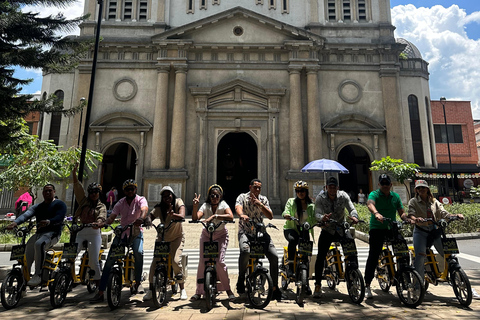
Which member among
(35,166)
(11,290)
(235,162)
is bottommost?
(11,290)

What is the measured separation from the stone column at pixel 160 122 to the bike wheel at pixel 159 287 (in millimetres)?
16678

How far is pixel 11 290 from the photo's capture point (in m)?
5.24

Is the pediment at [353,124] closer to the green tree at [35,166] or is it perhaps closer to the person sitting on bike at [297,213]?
the green tree at [35,166]

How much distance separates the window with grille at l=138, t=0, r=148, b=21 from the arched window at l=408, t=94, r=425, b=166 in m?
23.1

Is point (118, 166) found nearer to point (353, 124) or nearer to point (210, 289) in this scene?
point (353, 124)

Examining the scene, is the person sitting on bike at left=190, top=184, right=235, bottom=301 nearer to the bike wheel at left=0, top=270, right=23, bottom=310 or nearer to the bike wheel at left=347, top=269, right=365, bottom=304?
the bike wheel at left=347, top=269, right=365, bottom=304

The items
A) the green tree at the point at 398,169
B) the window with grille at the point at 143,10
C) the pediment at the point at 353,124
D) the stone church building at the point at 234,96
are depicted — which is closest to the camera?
the green tree at the point at 398,169

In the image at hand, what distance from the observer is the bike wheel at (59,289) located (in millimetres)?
5090

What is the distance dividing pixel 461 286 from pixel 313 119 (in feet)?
58.6

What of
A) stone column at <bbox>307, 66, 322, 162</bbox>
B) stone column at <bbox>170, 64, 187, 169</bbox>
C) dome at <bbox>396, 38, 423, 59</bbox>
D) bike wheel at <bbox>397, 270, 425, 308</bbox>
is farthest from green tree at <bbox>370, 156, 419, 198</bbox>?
dome at <bbox>396, 38, 423, 59</bbox>

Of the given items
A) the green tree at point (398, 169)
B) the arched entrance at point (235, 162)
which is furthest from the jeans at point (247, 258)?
the arched entrance at point (235, 162)

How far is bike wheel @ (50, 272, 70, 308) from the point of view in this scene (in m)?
5.09

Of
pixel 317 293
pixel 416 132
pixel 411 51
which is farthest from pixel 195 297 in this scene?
pixel 411 51

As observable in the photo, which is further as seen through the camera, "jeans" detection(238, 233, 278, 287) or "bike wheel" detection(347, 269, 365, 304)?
"jeans" detection(238, 233, 278, 287)
